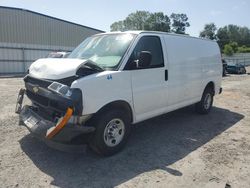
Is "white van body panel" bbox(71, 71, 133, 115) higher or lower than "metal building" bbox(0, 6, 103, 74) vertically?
lower

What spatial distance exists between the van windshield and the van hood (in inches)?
23.9

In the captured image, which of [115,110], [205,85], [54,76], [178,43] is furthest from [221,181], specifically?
[205,85]

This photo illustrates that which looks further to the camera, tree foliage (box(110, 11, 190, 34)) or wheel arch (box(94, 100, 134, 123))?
tree foliage (box(110, 11, 190, 34))

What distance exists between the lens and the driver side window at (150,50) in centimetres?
467

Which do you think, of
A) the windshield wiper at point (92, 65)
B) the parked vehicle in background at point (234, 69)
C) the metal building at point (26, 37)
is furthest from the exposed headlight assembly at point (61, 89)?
the parked vehicle in background at point (234, 69)

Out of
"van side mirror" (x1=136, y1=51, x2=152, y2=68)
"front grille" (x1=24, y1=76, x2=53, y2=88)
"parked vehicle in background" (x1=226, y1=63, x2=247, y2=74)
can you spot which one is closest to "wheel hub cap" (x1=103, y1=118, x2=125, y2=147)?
"van side mirror" (x1=136, y1=51, x2=152, y2=68)

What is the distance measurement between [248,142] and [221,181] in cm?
206

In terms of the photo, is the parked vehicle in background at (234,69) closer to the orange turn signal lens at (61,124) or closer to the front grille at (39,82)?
the front grille at (39,82)

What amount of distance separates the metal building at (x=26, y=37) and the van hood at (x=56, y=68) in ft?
66.0

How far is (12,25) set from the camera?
22938 mm

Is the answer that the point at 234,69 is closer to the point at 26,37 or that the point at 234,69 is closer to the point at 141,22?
the point at 26,37

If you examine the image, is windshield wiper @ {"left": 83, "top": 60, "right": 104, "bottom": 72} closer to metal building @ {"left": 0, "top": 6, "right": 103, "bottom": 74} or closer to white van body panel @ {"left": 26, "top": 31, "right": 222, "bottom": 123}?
white van body panel @ {"left": 26, "top": 31, "right": 222, "bottom": 123}

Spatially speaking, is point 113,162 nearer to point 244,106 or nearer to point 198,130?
point 198,130

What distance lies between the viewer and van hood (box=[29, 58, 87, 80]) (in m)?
3.95
